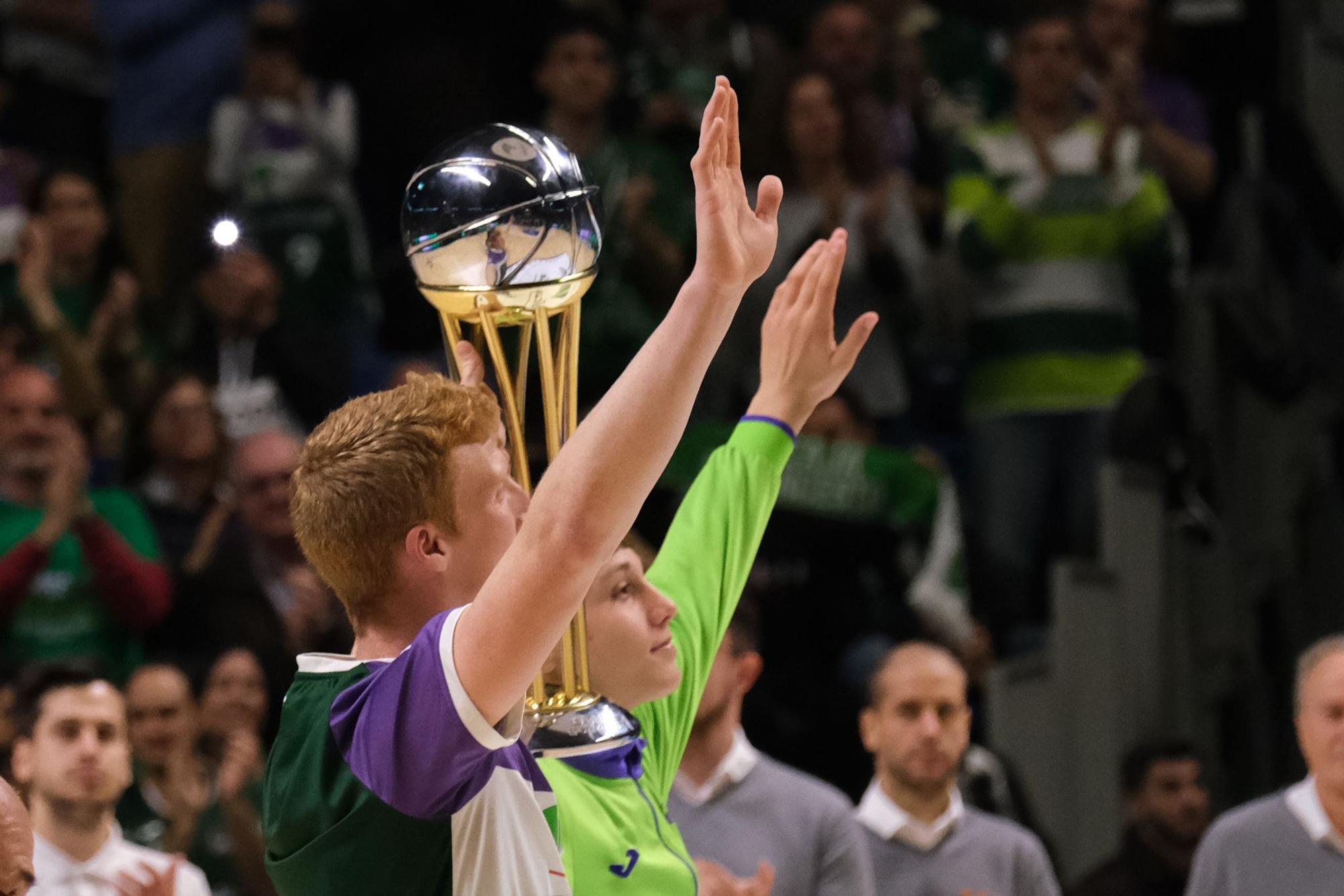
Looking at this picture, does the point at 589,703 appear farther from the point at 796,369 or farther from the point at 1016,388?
the point at 1016,388

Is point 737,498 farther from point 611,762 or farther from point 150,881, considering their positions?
point 150,881

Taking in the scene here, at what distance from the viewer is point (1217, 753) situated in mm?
7059

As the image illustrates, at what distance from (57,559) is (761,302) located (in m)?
2.50

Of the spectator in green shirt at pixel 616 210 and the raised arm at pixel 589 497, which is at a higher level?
the raised arm at pixel 589 497

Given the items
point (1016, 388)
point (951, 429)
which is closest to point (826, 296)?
point (1016, 388)

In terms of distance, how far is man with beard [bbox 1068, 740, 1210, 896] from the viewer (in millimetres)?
5734

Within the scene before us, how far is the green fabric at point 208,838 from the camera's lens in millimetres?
5176

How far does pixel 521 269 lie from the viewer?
8.04ft

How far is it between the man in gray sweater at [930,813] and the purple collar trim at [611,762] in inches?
88.4

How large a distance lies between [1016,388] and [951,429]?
0.58m

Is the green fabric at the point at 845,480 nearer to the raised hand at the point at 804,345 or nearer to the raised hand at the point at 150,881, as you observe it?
the raised hand at the point at 150,881

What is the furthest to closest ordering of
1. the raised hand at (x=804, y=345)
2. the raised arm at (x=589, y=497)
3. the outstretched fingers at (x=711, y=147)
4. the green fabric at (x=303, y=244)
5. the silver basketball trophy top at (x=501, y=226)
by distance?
→ the green fabric at (x=303, y=244)
the raised hand at (x=804, y=345)
the silver basketball trophy top at (x=501, y=226)
the outstretched fingers at (x=711, y=147)
the raised arm at (x=589, y=497)

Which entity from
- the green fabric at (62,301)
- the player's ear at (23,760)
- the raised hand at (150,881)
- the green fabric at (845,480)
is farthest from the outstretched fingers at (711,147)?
the green fabric at (62,301)

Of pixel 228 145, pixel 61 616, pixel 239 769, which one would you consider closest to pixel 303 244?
pixel 228 145
